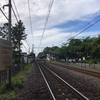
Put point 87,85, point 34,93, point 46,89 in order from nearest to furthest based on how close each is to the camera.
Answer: point 34,93 < point 46,89 < point 87,85

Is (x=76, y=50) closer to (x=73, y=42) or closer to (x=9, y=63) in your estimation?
(x=73, y=42)

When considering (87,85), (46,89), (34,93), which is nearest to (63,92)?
(46,89)

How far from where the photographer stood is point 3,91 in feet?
27.1

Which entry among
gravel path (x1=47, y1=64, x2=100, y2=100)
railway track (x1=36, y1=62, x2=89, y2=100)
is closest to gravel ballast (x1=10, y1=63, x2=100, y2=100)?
gravel path (x1=47, y1=64, x2=100, y2=100)

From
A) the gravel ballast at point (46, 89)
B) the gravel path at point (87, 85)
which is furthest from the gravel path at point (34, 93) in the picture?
the gravel path at point (87, 85)

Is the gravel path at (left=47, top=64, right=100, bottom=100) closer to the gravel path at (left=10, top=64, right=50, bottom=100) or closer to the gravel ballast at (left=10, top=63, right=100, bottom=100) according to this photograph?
the gravel ballast at (left=10, top=63, right=100, bottom=100)

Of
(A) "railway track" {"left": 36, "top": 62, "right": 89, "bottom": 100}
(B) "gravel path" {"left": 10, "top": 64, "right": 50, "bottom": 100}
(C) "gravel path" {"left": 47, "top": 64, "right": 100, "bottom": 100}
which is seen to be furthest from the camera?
(C) "gravel path" {"left": 47, "top": 64, "right": 100, "bottom": 100}

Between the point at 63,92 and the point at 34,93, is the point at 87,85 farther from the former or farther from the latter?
the point at 34,93

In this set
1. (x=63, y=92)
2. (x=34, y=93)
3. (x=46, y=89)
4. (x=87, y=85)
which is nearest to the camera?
(x=63, y=92)

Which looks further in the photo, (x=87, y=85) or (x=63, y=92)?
(x=87, y=85)

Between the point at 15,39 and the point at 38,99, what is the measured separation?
34742mm

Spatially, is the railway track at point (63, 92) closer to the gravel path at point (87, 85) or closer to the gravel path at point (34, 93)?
the gravel path at point (34, 93)

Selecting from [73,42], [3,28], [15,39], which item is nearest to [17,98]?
[3,28]

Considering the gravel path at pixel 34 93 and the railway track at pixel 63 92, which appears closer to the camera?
the railway track at pixel 63 92
